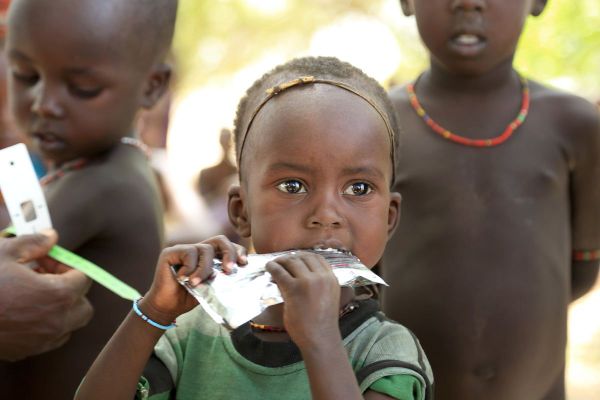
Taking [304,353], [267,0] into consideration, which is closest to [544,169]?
[304,353]

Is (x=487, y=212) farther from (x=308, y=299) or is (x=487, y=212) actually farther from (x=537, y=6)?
(x=308, y=299)

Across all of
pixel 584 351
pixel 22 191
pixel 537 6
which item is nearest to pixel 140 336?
pixel 22 191

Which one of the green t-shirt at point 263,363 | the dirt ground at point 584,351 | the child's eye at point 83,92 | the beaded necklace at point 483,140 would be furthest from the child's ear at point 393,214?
the dirt ground at point 584,351

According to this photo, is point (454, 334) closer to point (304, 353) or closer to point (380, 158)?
point (380, 158)

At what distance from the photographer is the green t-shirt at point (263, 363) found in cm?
179

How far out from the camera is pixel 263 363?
6.22 feet

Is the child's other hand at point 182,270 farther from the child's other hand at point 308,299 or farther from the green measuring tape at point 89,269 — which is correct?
the green measuring tape at point 89,269

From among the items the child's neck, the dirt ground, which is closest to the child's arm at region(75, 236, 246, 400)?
the child's neck

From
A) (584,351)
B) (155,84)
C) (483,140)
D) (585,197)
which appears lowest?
(584,351)

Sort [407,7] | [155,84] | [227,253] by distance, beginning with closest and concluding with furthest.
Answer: [227,253], [407,7], [155,84]

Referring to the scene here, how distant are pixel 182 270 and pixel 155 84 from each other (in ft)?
4.27

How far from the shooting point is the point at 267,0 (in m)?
10.3

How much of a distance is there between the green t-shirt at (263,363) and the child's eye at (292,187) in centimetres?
29

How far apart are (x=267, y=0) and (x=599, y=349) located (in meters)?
5.68
